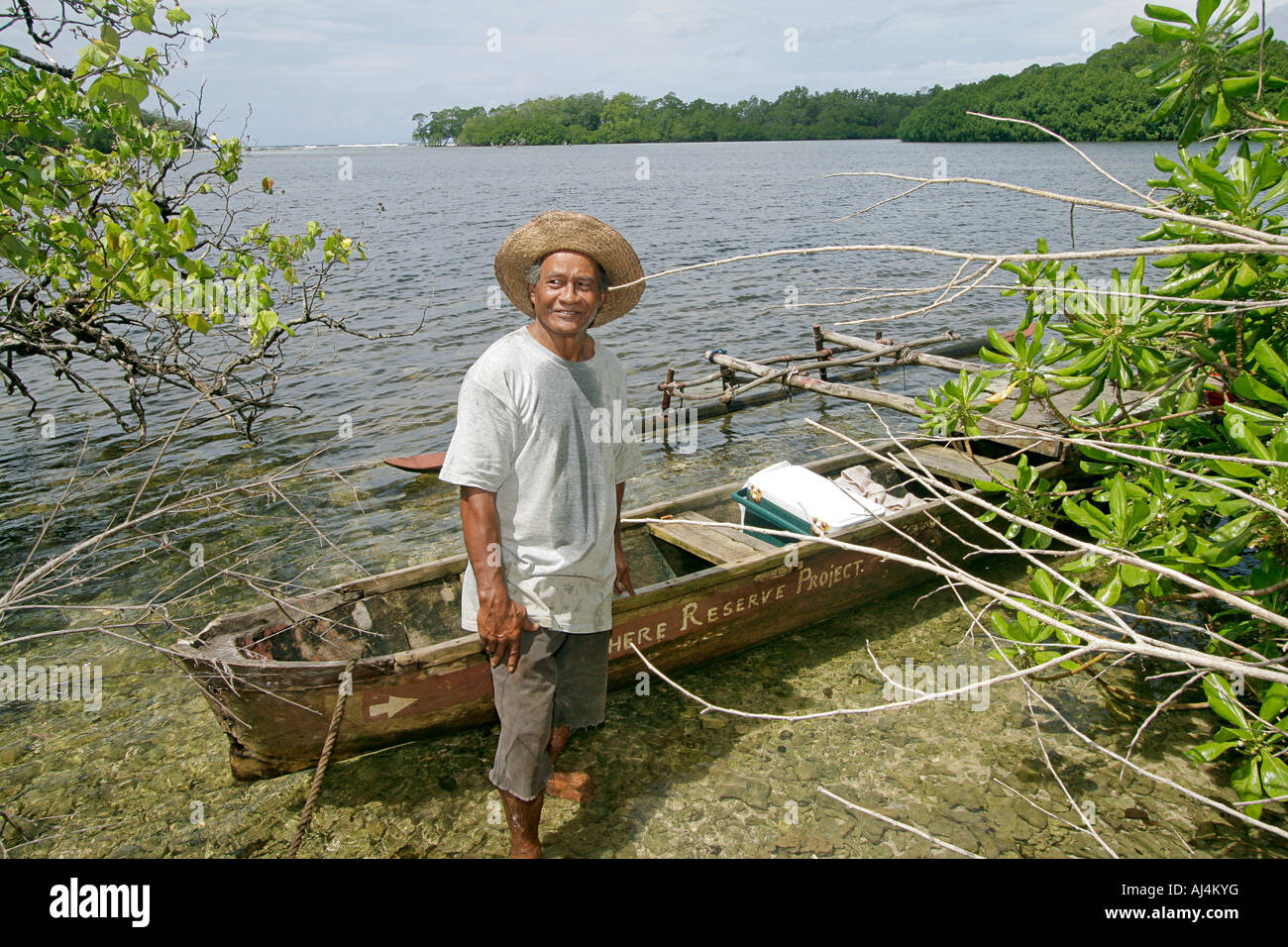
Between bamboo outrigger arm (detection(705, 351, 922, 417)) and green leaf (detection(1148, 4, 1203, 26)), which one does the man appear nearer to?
green leaf (detection(1148, 4, 1203, 26))

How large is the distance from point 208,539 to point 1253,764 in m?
8.54

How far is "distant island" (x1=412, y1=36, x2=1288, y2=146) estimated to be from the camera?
6494 cm

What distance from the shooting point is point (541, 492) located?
3455 millimetres

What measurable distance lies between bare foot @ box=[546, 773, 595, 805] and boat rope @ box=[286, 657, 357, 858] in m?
1.21

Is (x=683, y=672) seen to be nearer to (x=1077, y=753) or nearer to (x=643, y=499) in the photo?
(x=1077, y=753)

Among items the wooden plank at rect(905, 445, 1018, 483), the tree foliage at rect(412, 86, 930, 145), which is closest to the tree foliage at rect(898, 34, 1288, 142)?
the tree foliage at rect(412, 86, 930, 145)

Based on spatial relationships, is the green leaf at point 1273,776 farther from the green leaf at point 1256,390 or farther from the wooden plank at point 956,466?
the wooden plank at point 956,466

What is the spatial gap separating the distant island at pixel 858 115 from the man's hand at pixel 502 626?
2887 inches

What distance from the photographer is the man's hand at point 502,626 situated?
11.1 ft

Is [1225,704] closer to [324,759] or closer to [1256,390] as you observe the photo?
[1256,390]

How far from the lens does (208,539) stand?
826 centimetres

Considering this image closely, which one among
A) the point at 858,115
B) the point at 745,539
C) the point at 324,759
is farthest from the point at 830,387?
the point at 858,115

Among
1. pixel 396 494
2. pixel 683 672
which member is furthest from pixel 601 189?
pixel 683 672

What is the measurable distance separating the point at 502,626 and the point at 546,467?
69 centimetres
